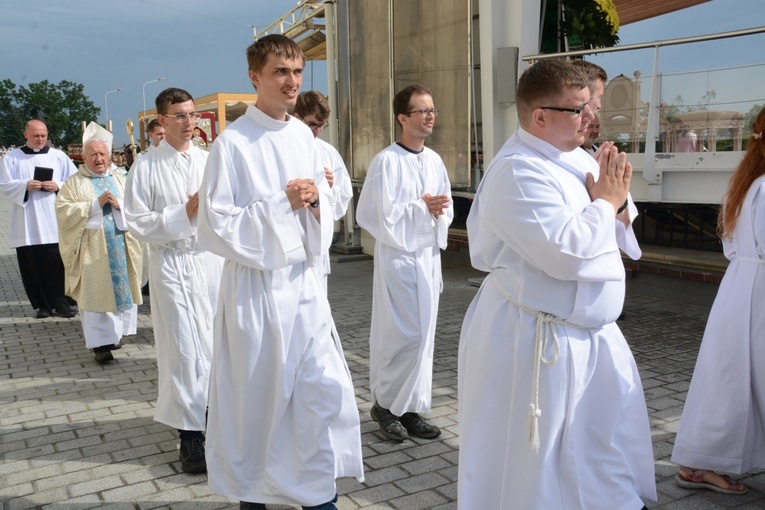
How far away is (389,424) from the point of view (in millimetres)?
4988

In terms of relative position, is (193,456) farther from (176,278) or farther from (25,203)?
(25,203)

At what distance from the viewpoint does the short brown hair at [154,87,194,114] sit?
5047mm

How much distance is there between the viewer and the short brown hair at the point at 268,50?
A: 3.78m

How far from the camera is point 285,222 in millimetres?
3730

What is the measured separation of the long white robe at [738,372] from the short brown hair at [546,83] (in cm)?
162

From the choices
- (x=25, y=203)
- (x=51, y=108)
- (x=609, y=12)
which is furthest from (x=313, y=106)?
(x=51, y=108)

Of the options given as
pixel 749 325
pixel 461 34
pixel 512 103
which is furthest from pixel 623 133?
pixel 749 325

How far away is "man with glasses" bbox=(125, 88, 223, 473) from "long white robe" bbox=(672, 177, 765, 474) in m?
2.80

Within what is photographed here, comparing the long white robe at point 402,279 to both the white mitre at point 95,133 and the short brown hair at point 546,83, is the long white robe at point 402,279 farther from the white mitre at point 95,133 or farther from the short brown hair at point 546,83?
the white mitre at point 95,133

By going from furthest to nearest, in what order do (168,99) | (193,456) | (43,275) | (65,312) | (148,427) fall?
(43,275)
(65,312)
(148,427)
(168,99)
(193,456)

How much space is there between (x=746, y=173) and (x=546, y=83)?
5.70ft

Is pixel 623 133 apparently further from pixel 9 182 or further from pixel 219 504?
Result: pixel 9 182

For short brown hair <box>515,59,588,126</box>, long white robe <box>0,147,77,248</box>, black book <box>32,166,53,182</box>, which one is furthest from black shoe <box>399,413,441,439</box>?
black book <box>32,166,53,182</box>

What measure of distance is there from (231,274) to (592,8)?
22.9 ft
